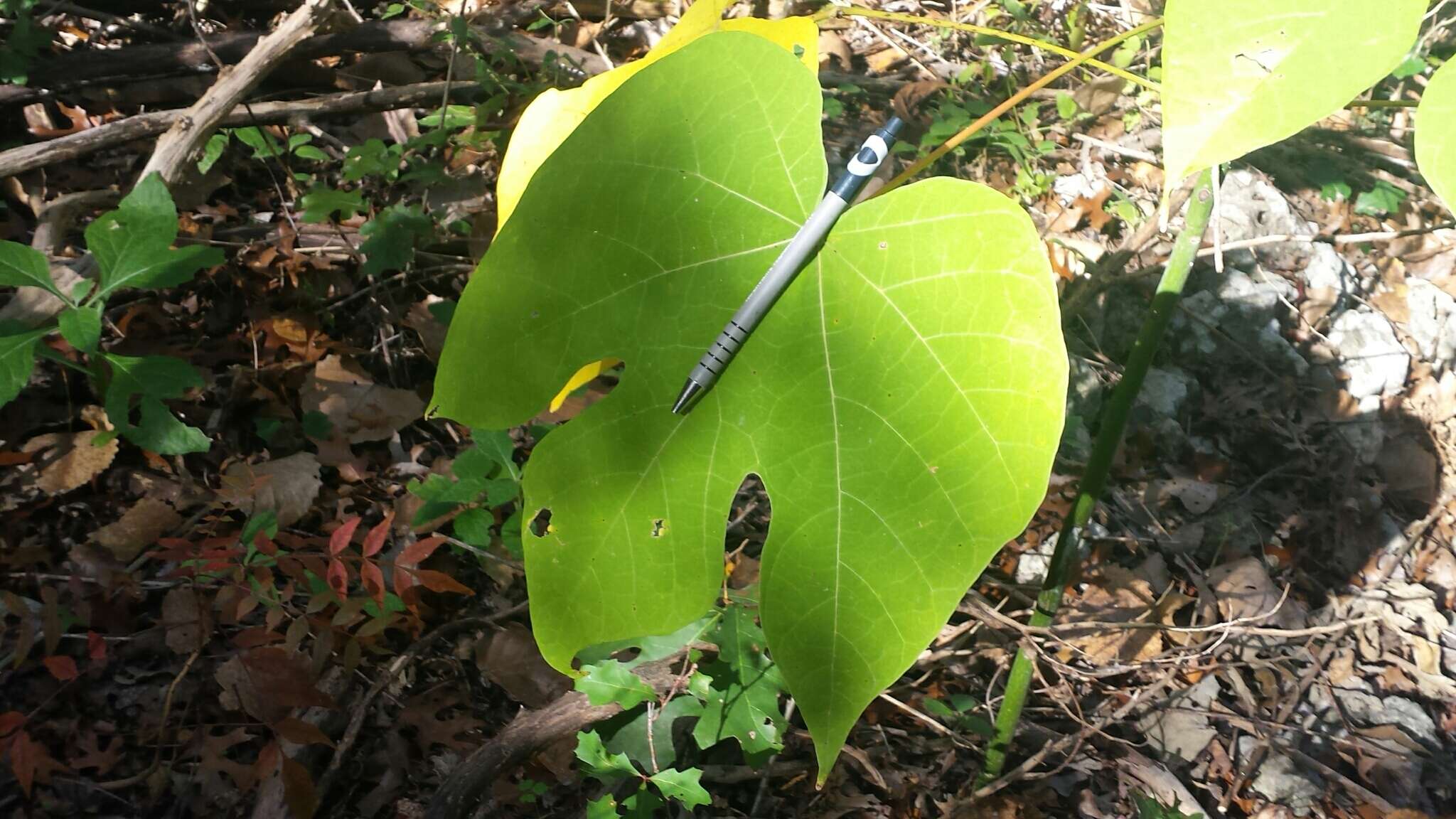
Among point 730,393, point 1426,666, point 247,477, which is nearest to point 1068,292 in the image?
point 1426,666

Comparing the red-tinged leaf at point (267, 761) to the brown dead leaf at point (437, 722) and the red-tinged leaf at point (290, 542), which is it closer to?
the brown dead leaf at point (437, 722)

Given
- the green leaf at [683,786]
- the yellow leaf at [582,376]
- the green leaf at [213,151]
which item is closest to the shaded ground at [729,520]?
the green leaf at [213,151]

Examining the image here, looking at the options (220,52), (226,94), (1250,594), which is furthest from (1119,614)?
(220,52)

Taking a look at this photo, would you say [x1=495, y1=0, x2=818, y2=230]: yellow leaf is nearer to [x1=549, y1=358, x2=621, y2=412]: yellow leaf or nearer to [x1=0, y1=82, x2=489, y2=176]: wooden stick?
[x1=549, y1=358, x2=621, y2=412]: yellow leaf

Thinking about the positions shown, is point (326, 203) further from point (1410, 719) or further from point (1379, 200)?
point (1379, 200)

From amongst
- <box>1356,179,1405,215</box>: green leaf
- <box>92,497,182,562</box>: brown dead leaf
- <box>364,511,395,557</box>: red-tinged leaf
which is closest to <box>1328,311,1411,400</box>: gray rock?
<box>1356,179,1405,215</box>: green leaf
